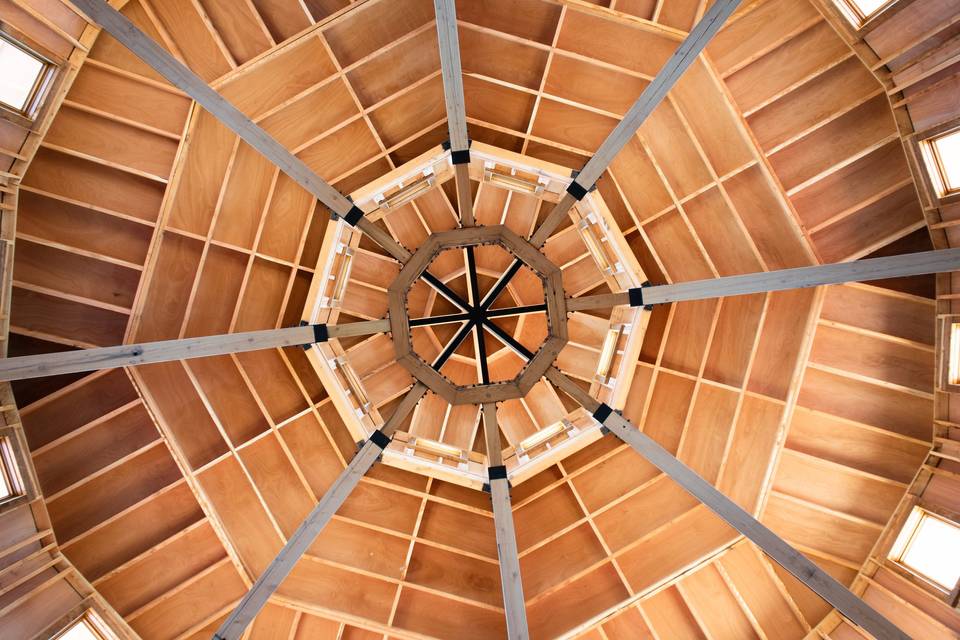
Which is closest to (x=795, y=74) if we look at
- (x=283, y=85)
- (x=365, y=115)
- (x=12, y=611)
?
(x=365, y=115)

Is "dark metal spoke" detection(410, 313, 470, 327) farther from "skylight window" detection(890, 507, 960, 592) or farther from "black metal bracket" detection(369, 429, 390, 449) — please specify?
"skylight window" detection(890, 507, 960, 592)

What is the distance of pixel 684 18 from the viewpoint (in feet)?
38.8

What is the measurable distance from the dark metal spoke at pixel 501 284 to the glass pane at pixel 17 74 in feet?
36.3

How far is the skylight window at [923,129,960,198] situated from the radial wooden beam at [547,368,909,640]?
24.8ft

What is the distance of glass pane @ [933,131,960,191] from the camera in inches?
428

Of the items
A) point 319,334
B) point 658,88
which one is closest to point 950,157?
Answer: point 658,88

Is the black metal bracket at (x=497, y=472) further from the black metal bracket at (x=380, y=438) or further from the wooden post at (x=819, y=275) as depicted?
the wooden post at (x=819, y=275)

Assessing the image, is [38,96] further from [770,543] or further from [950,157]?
[950,157]

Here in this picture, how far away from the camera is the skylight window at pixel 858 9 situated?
11.0 metres

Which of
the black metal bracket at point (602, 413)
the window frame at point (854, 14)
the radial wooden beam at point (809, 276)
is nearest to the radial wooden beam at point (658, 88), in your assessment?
the radial wooden beam at point (809, 276)

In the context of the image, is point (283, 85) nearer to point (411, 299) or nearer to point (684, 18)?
point (411, 299)

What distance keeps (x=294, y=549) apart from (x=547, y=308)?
792cm

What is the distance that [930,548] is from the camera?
12.0 m

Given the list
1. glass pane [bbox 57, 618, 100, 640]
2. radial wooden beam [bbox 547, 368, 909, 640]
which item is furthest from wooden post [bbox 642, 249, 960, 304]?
glass pane [bbox 57, 618, 100, 640]
